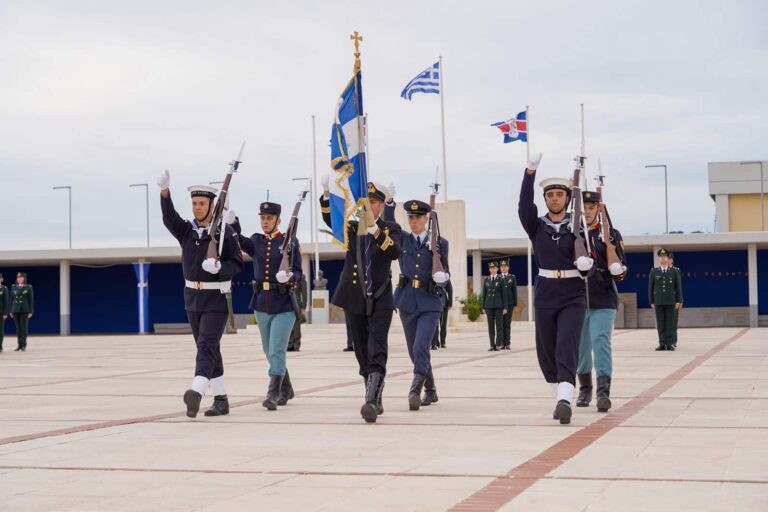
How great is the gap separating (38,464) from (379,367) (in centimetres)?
339

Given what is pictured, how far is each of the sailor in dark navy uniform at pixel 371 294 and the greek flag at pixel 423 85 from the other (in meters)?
28.5

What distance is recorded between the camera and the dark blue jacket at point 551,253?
33.3ft

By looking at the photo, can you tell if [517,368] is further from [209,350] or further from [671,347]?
[209,350]

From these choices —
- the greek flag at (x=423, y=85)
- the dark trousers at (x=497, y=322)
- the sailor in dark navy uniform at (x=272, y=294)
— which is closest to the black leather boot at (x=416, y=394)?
the sailor in dark navy uniform at (x=272, y=294)

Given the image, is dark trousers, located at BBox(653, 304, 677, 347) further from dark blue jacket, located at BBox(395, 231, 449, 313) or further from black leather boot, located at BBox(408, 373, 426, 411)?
black leather boot, located at BBox(408, 373, 426, 411)

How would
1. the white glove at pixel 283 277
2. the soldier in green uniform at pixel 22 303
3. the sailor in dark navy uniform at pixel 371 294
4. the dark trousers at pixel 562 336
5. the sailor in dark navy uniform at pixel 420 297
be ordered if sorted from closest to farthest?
1. the dark trousers at pixel 562 336
2. the sailor in dark navy uniform at pixel 371 294
3. the white glove at pixel 283 277
4. the sailor in dark navy uniform at pixel 420 297
5. the soldier in green uniform at pixel 22 303

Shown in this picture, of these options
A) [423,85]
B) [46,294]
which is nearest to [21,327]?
[423,85]

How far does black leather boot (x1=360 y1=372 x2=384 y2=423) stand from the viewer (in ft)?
32.5

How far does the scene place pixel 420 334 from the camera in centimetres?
1154

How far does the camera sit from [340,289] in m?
10.5

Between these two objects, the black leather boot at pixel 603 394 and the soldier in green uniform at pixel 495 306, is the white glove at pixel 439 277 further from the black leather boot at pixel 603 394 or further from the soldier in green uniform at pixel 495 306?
the soldier in green uniform at pixel 495 306

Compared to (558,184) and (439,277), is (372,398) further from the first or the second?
(558,184)

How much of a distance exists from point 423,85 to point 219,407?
29.0 m

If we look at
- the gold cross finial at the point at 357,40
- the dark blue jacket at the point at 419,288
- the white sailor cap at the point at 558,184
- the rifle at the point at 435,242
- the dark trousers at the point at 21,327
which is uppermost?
the gold cross finial at the point at 357,40
